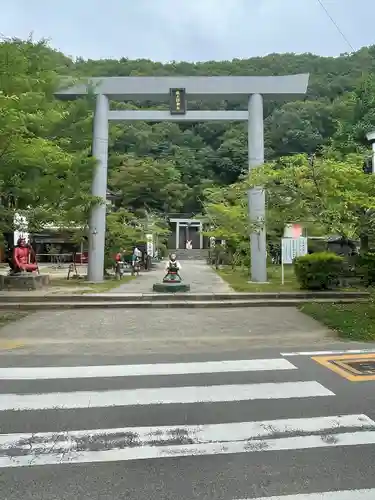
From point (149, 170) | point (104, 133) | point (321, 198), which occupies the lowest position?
point (321, 198)

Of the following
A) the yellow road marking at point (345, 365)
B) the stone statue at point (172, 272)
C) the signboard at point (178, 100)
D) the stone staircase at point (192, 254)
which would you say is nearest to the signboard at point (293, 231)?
the stone statue at point (172, 272)

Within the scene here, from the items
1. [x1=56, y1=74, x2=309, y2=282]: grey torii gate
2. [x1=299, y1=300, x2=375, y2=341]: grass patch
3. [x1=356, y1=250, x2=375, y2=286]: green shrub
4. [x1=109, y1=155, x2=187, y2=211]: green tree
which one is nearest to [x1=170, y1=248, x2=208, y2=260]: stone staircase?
[x1=109, y1=155, x2=187, y2=211]: green tree

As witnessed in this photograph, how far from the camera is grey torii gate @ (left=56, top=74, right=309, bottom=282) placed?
17.1 metres

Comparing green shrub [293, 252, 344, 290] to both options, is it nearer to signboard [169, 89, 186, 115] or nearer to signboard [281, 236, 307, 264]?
signboard [281, 236, 307, 264]

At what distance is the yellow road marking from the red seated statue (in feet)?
40.8

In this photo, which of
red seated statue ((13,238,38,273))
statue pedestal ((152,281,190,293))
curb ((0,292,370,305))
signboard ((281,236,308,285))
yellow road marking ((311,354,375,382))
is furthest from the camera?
red seated statue ((13,238,38,273))

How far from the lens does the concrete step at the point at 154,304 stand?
11.8m

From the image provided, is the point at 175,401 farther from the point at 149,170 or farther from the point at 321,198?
the point at 149,170

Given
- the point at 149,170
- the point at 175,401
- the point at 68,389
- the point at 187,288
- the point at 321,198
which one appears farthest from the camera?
the point at 149,170

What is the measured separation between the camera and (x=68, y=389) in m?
5.08

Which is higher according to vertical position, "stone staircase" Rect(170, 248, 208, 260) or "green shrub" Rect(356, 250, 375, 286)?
"stone staircase" Rect(170, 248, 208, 260)

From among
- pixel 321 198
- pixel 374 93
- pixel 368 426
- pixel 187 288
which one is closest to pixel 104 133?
pixel 187 288

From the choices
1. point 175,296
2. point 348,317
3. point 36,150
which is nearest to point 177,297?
point 175,296

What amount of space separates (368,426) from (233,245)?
22.7 m
